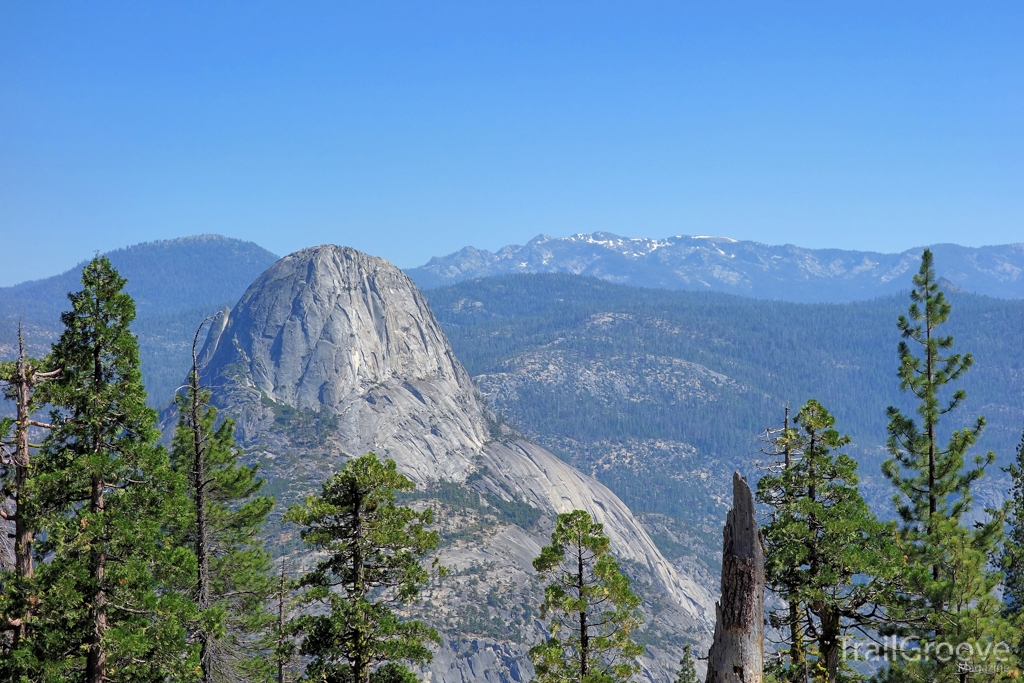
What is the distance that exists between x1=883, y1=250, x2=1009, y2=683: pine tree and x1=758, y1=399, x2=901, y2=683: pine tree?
1123 millimetres

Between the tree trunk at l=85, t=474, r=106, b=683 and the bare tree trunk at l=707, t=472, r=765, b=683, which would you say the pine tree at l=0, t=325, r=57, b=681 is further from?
the bare tree trunk at l=707, t=472, r=765, b=683

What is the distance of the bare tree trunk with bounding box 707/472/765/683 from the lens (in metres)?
14.9

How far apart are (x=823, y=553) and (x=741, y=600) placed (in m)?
9.34

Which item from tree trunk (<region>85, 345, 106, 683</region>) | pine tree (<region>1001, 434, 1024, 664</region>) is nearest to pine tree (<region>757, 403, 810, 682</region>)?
pine tree (<region>1001, 434, 1024, 664</region>)

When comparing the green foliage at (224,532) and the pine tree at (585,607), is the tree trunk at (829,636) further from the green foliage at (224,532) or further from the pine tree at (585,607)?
the green foliage at (224,532)

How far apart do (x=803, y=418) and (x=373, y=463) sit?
12.1m

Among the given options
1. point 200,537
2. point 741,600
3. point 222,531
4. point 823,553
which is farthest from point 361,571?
point 222,531

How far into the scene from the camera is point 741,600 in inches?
586

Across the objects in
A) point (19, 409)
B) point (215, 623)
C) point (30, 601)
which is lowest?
point (215, 623)

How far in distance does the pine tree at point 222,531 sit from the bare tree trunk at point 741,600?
20.1m

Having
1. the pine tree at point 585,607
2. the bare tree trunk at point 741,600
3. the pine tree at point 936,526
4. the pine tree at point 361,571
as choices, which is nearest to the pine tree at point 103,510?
the pine tree at point 361,571

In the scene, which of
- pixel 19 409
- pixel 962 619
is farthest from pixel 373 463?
pixel 962 619

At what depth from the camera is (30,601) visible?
21203 millimetres

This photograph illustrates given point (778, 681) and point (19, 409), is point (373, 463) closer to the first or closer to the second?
point (19, 409)
